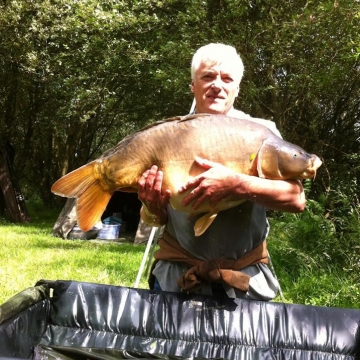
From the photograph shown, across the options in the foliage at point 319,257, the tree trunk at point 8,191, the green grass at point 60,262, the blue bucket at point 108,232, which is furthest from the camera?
the tree trunk at point 8,191

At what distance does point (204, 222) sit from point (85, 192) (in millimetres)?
434

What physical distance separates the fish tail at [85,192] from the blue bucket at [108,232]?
7.61 m

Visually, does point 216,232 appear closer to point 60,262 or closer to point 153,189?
point 153,189

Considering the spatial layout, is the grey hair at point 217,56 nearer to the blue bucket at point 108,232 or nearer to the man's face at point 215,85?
the man's face at point 215,85

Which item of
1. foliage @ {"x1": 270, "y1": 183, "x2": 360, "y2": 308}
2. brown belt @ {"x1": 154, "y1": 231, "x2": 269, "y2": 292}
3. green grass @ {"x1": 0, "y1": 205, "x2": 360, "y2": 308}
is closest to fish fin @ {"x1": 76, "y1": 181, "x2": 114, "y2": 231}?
brown belt @ {"x1": 154, "y1": 231, "x2": 269, "y2": 292}

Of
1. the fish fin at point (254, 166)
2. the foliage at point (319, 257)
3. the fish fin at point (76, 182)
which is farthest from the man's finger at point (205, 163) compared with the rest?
the foliage at point (319, 257)

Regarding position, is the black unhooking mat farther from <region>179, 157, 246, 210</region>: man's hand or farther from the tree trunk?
the tree trunk

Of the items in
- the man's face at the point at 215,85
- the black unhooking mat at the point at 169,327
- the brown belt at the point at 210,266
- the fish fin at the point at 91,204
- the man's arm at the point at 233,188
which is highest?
the man's face at the point at 215,85

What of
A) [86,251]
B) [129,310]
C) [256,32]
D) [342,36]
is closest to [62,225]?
[86,251]

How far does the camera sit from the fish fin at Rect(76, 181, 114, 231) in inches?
68.7

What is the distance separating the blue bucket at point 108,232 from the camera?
9.27 m

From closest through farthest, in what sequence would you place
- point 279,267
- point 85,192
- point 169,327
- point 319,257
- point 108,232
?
1. point 85,192
2. point 169,327
3. point 319,257
4. point 279,267
5. point 108,232

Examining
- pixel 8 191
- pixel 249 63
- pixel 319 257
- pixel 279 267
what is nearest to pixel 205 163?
pixel 319 257

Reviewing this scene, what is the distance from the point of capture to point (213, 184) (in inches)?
60.4
